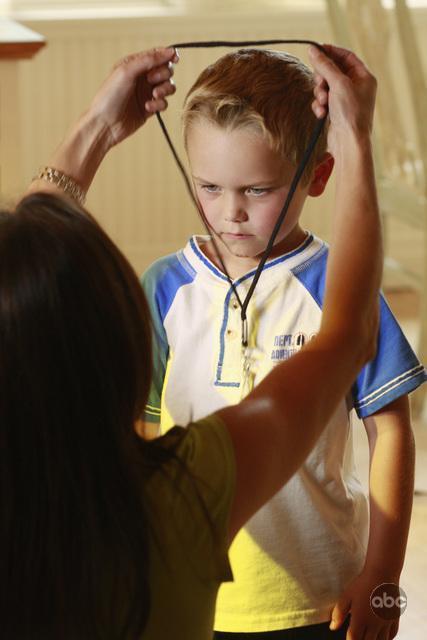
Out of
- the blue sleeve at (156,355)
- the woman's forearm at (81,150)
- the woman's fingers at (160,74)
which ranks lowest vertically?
the blue sleeve at (156,355)

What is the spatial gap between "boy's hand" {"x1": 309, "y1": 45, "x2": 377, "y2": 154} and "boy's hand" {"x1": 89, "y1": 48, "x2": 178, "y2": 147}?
0.17 m

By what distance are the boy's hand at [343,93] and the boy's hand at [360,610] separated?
0.45 metres

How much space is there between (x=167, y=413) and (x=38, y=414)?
45 cm

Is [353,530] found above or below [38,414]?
below

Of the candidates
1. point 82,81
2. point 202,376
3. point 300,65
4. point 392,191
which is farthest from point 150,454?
point 82,81

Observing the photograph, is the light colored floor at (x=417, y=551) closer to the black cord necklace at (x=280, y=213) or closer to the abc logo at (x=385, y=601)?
the abc logo at (x=385, y=601)

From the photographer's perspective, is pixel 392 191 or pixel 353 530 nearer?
pixel 353 530

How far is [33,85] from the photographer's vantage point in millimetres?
4133

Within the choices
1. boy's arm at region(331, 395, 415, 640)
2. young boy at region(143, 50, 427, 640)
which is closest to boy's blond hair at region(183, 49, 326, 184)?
young boy at region(143, 50, 427, 640)

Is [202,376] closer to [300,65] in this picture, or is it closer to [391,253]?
[300,65]

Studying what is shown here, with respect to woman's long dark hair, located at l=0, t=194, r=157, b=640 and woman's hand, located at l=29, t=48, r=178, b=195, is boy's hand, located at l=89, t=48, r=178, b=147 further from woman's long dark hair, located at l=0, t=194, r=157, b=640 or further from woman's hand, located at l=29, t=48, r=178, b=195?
woman's long dark hair, located at l=0, t=194, r=157, b=640

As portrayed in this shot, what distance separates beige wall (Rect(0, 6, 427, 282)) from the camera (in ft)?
13.5

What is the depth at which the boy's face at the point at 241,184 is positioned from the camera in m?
1.18

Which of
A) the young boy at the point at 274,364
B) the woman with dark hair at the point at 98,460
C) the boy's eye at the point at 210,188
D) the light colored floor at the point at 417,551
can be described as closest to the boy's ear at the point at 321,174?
the young boy at the point at 274,364
